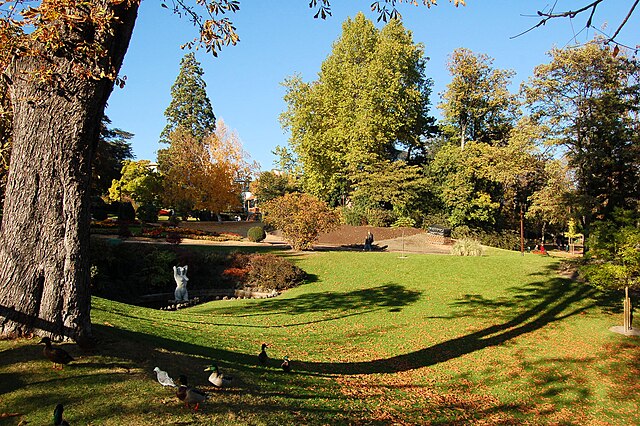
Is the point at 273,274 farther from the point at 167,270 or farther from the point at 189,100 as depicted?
the point at 189,100

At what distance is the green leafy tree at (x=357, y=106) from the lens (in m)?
39.1

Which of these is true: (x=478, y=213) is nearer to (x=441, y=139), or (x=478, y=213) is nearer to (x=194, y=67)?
(x=441, y=139)

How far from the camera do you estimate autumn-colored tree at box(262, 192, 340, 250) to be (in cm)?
2528

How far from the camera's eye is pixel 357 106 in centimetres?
4022

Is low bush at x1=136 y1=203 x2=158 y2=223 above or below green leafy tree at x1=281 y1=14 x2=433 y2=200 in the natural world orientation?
below

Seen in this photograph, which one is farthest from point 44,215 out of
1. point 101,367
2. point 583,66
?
point 583,66

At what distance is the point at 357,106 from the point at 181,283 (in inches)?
1104

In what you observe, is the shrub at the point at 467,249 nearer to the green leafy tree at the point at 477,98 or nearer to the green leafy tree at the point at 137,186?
the green leafy tree at the point at 477,98

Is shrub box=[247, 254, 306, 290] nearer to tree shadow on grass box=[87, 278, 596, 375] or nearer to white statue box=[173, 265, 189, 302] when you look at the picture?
tree shadow on grass box=[87, 278, 596, 375]

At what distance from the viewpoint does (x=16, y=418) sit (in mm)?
4188

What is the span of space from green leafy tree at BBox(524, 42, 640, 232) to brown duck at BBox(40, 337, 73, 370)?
2587 centimetres

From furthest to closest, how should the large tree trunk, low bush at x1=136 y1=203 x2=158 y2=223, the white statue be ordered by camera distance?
low bush at x1=136 y1=203 x2=158 y2=223
the white statue
the large tree trunk

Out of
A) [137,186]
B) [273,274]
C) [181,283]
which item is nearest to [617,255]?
[273,274]

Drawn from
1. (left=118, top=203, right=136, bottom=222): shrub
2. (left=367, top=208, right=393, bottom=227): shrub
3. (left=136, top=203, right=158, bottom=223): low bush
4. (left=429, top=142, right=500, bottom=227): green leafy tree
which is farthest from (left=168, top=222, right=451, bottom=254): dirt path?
(left=118, top=203, right=136, bottom=222): shrub
